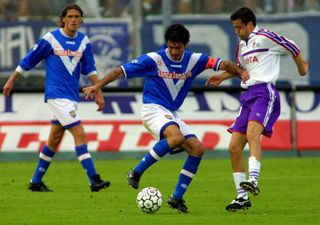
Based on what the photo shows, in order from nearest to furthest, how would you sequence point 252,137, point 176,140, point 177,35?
point 177,35
point 176,140
point 252,137

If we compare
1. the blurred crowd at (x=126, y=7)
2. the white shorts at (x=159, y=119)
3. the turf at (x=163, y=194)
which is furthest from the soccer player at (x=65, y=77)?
the blurred crowd at (x=126, y=7)

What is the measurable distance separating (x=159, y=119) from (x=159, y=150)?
39cm

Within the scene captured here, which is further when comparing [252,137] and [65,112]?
[65,112]

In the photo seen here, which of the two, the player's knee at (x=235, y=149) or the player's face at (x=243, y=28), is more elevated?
the player's face at (x=243, y=28)

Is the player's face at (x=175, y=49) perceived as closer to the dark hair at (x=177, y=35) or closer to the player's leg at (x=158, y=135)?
the dark hair at (x=177, y=35)

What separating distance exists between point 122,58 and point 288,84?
10.2 feet

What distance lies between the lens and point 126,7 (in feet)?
67.8

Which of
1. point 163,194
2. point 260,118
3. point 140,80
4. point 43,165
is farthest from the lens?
point 140,80

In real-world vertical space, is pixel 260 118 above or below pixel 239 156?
above

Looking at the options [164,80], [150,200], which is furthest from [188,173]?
[164,80]

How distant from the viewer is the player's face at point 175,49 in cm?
1162

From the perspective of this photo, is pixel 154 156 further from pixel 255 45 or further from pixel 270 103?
pixel 255 45

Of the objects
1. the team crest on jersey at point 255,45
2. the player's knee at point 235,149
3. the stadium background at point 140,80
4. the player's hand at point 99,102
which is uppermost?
the team crest on jersey at point 255,45

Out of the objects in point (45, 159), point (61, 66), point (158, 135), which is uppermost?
point (61, 66)
